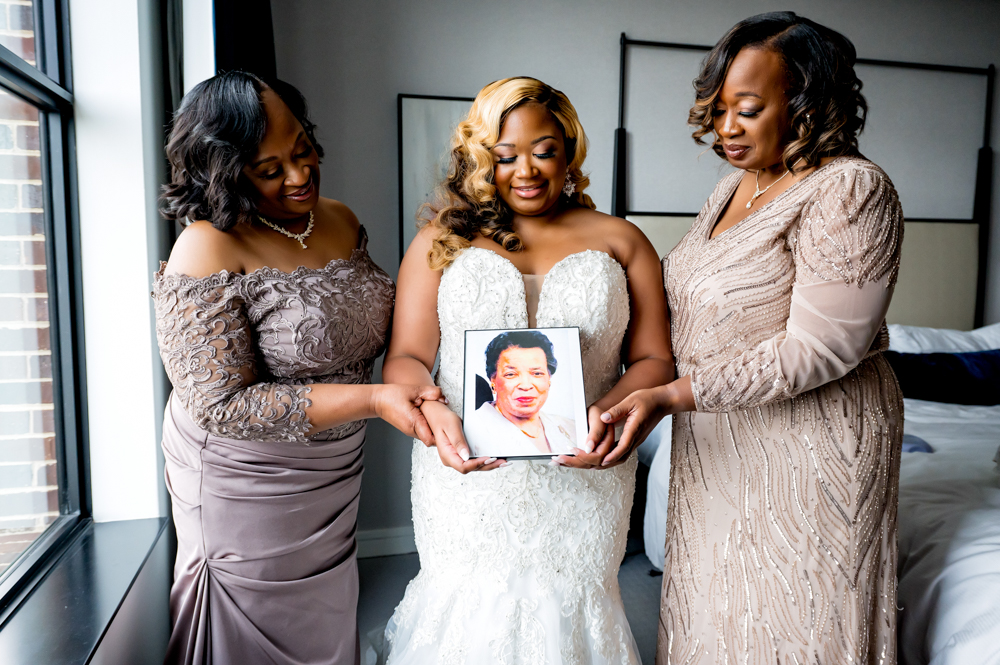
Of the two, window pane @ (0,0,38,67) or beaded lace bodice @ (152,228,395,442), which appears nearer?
beaded lace bodice @ (152,228,395,442)

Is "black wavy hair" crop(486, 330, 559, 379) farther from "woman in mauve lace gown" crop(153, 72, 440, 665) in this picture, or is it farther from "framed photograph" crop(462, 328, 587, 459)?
"woman in mauve lace gown" crop(153, 72, 440, 665)

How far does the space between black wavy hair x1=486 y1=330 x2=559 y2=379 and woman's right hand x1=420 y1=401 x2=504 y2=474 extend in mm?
140

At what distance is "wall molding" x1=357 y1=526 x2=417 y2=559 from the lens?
3.32m

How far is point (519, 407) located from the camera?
3.87ft

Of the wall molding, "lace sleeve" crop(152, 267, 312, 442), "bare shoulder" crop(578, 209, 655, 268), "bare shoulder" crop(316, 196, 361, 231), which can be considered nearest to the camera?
"lace sleeve" crop(152, 267, 312, 442)

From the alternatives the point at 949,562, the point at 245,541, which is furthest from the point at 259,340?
the point at 949,562

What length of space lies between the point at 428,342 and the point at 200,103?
714mm

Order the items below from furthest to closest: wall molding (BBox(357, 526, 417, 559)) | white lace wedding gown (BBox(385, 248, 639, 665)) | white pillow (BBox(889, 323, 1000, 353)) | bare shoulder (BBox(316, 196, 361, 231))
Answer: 1. white pillow (BBox(889, 323, 1000, 353))
2. wall molding (BBox(357, 526, 417, 559))
3. bare shoulder (BBox(316, 196, 361, 231))
4. white lace wedding gown (BBox(385, 248, 639, 665))

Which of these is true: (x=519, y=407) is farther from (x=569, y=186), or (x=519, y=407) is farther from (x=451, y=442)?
(x=569, y=186)

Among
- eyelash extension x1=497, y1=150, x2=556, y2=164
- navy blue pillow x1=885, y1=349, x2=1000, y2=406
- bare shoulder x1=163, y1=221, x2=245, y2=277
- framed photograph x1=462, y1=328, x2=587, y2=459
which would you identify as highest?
eyelash extension x1=497, y1=150, x2=556, y2=164

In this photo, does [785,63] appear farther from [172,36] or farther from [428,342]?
[172,36]

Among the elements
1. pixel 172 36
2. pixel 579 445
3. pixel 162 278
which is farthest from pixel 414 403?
Answer: pixel 172 36

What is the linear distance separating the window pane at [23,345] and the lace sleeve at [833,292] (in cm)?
160

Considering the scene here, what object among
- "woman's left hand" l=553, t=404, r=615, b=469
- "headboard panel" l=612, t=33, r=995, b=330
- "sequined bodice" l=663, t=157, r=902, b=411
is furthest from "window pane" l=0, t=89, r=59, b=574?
"headboard panel" l=612, t=33, r=995, b=330
